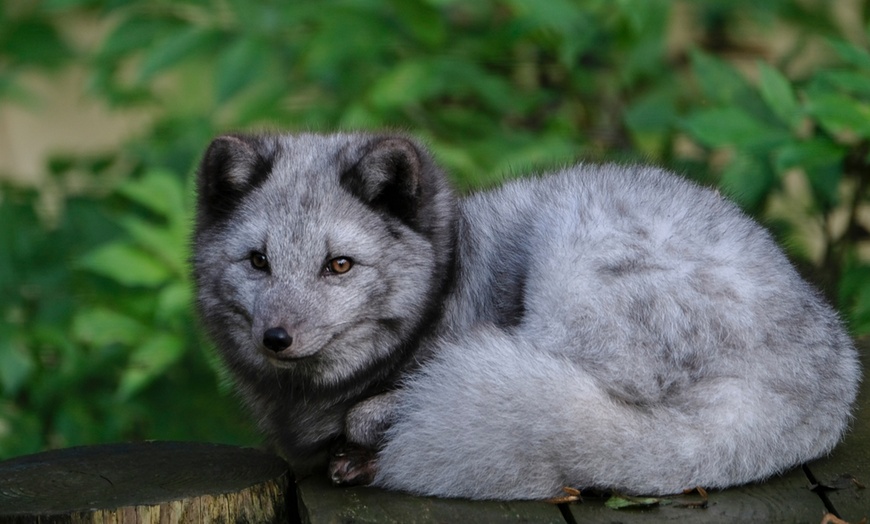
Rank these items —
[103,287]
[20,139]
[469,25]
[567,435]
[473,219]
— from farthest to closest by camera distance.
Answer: [20,139], [469,25], [103,287], [473,219], [567,435]

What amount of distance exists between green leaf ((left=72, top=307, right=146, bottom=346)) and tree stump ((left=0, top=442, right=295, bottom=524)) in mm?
1164

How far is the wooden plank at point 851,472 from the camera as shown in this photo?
9.76ft

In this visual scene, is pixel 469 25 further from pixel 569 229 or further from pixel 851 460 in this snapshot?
pixel 851 460

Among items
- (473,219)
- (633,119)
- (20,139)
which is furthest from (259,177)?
(20,139)

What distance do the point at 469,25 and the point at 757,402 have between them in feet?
10.8

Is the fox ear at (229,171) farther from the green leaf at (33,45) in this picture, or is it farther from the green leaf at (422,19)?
the green leaf at (33,45)

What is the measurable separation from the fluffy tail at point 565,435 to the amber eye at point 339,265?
43 cm

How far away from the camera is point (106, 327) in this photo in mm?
4766

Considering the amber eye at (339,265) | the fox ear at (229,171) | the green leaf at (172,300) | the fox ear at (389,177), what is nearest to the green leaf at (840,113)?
the fox ear at (389,177)

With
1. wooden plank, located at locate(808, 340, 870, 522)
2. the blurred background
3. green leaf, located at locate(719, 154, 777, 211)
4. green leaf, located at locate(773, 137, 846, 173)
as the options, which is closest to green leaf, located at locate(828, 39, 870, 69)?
the blurred background

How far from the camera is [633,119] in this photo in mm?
5312

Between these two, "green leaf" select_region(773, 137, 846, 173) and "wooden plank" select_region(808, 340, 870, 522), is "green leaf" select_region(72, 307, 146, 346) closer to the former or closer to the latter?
"green leaf" select_region(773, 137, 846, 173)

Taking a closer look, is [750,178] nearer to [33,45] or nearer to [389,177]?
[389,177]

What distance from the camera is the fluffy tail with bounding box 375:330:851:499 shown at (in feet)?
9.88
